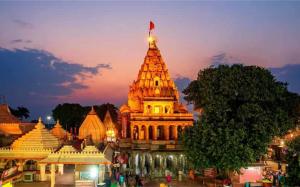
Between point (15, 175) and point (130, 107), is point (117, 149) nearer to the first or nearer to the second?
point (130, 107)

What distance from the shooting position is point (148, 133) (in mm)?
49031

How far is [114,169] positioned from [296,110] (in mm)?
16475

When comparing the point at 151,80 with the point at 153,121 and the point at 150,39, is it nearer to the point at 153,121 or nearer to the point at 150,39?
the point at 150,39

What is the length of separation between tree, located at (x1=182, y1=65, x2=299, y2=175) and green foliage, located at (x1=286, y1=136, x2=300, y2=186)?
646 centimetres

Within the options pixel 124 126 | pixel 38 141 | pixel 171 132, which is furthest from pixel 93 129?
pixel 38 141

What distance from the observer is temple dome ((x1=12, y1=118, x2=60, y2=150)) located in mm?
30359

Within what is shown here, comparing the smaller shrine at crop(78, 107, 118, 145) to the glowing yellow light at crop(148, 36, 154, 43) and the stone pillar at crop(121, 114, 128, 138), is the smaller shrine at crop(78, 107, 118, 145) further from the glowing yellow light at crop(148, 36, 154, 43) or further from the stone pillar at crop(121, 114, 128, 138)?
the glowing yellow light at crop(148, 36, 154, 43)

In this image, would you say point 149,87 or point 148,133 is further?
point 149,87

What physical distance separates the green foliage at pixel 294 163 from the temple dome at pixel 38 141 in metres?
17.8

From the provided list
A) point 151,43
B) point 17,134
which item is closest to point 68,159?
point 17,134

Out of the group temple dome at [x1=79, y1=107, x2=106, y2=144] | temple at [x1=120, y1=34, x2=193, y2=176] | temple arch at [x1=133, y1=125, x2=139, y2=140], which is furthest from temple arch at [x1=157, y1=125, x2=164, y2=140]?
temple dome at [x1=79, y1=107, x2=106, y2=144]

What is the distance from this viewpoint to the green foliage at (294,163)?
1964 centimetres

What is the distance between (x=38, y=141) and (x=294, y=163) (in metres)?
18.8

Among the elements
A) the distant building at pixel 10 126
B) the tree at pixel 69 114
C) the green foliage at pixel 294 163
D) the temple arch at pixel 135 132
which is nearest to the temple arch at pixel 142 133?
the temple arch at pixel 135 132
